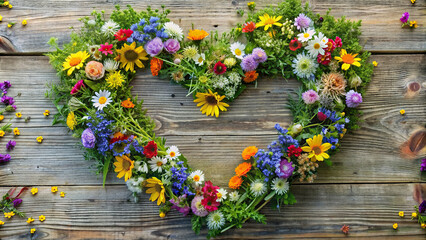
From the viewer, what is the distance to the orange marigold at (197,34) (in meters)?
1.79

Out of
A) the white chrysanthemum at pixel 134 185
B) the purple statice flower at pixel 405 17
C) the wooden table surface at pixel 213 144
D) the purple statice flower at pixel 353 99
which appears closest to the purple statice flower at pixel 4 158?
the wooden table surface at pixel 213 144

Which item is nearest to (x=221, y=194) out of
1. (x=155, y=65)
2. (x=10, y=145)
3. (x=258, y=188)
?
(x=258, y=188)

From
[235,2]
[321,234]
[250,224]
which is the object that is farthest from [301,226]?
[235,2]

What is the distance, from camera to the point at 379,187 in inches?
72.6

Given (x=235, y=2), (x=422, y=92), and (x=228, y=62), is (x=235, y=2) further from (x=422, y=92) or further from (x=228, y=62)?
(x=422, y=92)

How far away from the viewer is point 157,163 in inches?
66.2

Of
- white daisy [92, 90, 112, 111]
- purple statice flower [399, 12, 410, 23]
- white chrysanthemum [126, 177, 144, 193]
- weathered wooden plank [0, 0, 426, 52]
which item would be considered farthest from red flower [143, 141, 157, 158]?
purple statice flower [399, 12, 410, 23]

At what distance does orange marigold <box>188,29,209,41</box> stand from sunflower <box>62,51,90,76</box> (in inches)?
18.4

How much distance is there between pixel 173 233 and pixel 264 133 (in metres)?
0.63

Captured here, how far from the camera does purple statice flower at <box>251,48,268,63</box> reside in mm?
1741

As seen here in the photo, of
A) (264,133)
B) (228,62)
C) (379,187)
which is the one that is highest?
(228,62)

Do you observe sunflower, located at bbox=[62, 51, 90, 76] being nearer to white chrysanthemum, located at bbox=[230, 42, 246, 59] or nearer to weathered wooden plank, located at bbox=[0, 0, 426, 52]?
weathered wooden plank, located at bbox=[0, 0, 426, 52]

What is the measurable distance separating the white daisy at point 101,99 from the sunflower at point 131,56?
7.1 inches

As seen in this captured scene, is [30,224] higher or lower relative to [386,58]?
lower
